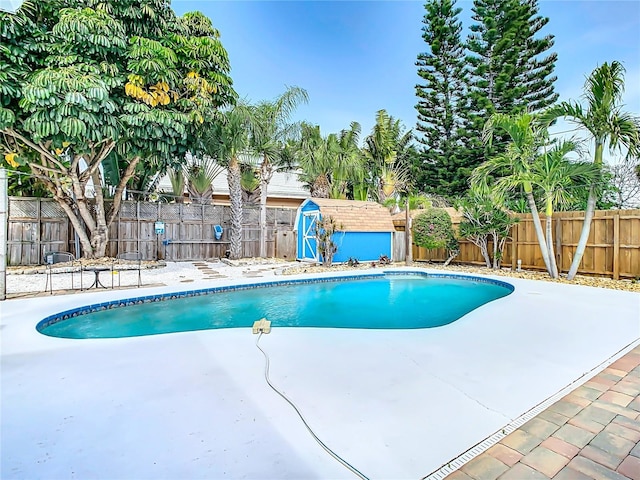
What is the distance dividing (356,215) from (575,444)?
11815 mm

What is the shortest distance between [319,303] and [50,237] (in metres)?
9.22

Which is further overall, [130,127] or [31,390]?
[130,127]

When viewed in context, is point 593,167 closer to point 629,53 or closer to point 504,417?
point 629,53

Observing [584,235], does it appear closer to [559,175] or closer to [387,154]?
[559,175]

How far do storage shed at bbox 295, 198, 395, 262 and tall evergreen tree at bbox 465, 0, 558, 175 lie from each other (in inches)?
320

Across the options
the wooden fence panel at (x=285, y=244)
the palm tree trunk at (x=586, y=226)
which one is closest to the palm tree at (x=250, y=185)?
the wooden fence panel at (x=285, y=244)

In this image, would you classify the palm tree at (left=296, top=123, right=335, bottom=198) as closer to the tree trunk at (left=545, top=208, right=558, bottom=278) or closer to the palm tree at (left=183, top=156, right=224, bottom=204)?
the palm tree at (left=183, top=156, right=224, bottom=204)

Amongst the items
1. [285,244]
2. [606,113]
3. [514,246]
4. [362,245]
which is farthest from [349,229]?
[606,113]

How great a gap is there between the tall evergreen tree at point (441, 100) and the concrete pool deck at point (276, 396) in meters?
15.7

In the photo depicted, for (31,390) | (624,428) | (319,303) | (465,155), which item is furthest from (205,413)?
(465,155)

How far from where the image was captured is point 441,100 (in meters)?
20.1

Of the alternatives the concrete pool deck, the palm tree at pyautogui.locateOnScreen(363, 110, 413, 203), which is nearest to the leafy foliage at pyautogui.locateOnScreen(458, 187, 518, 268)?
the concrete pool deck

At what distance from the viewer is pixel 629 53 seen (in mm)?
12211

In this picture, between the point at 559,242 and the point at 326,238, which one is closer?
the point at 559,242
